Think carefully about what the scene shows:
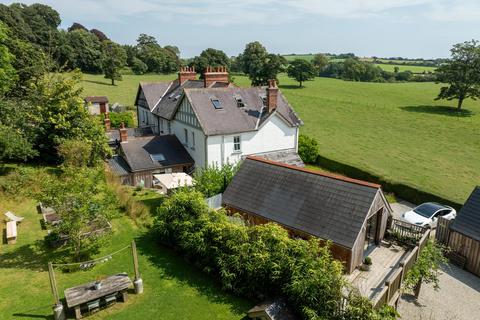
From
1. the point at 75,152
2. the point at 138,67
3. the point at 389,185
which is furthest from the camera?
the point at 138,67

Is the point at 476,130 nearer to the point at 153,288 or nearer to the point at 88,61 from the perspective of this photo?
the point at 153,288

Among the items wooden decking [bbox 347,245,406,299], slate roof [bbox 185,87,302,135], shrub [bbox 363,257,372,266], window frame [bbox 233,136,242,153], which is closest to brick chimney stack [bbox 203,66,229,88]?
slate roof [bbox 185,87,302,135]

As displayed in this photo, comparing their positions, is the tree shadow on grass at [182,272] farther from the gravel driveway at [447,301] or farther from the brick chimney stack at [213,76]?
the brick chimney stack at [213,76]

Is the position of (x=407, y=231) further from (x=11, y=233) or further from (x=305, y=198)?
(x=11, y=233)

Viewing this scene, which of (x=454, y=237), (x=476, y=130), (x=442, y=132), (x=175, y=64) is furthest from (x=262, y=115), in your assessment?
(x=175, y=64)

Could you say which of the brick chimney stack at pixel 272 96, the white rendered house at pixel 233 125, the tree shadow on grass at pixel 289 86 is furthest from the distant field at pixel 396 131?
the brick chimney stack at pixel 272 96

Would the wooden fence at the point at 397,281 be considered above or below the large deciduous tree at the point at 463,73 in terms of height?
below

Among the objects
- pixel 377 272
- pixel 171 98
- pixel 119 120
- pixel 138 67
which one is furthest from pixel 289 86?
pixel 377 272
